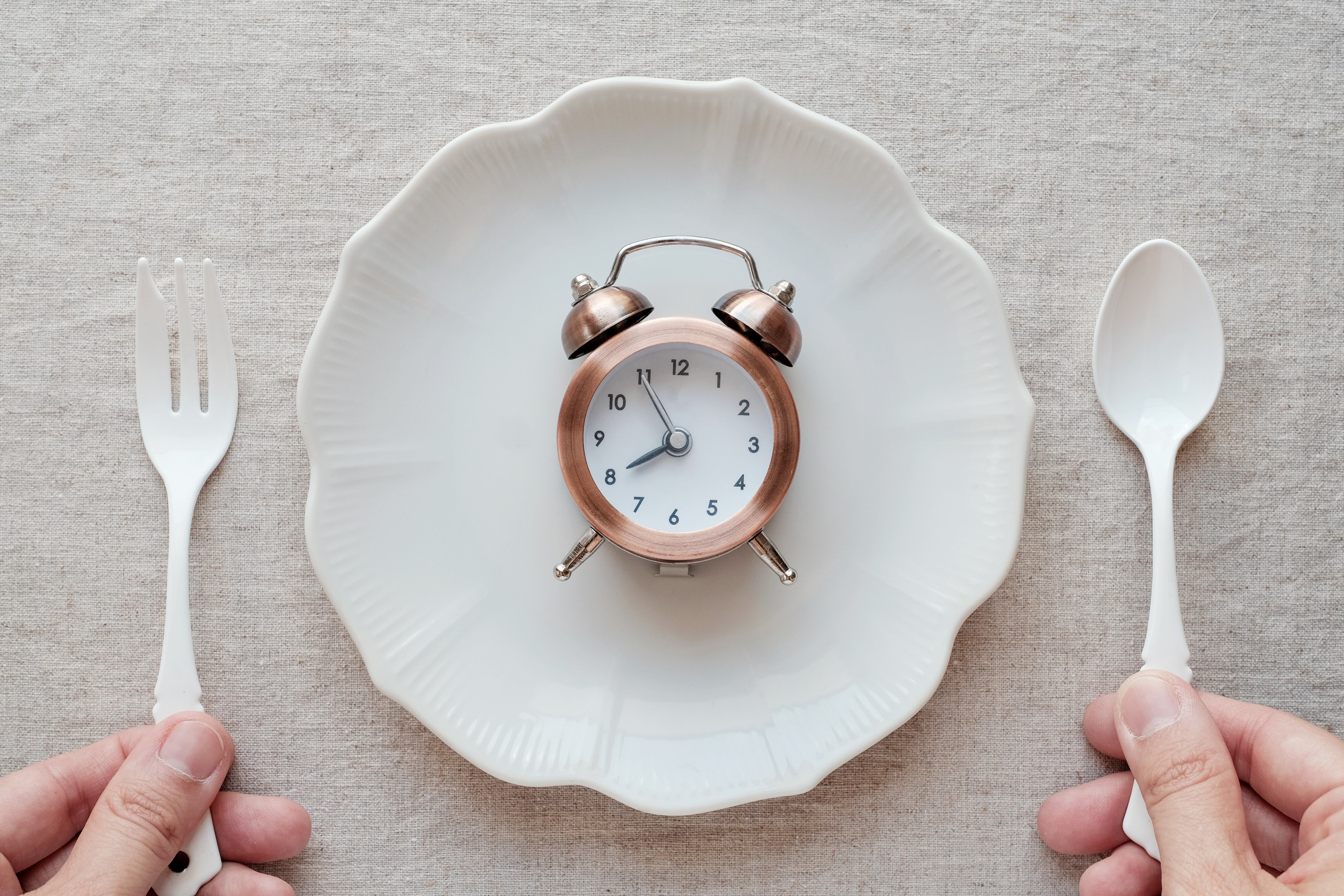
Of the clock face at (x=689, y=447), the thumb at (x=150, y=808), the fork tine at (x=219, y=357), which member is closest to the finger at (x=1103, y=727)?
the clock face at (x=689, y=447)

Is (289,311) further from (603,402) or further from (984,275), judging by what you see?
(984,275)

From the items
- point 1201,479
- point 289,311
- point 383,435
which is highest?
point 289,311

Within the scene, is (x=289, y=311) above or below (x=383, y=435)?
above

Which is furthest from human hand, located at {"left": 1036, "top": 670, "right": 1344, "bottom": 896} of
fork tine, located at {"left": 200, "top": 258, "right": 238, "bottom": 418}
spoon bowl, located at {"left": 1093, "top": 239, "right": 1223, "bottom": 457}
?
fork tine, located at {"left": 200, "top": 258, "right": 238, "bottom": 418}

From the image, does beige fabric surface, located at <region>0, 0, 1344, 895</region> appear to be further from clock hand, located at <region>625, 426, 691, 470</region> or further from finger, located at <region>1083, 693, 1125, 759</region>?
clock hand, located at <region>625, 426, 691, 470</region>

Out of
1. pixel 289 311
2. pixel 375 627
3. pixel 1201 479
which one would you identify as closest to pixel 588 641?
pixel 375 627

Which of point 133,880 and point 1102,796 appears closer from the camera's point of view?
point 133,880
